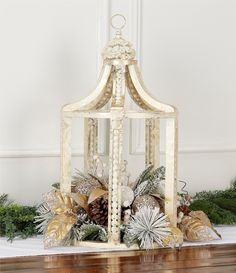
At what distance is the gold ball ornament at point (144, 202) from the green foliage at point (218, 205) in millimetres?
249

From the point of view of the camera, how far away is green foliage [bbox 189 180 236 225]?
159 cm

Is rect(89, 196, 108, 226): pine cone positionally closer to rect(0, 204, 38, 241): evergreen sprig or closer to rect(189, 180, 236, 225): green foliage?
rect(0, 204, 38, 241): evergreen sprig

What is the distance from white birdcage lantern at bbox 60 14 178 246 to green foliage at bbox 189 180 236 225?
24 cm

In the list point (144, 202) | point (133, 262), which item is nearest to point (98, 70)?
point (144, 202)

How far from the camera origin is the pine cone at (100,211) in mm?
1371

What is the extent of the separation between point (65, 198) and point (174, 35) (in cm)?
63

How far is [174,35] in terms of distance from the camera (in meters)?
1.79

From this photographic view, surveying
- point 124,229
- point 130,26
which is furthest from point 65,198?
point 130,26

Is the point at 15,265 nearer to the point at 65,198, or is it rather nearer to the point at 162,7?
the point at 65,198

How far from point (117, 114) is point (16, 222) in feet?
1.13

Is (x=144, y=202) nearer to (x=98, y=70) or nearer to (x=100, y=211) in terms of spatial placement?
(x=100, y=211)

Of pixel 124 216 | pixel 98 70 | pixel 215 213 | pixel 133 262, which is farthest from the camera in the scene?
pixel 98 70

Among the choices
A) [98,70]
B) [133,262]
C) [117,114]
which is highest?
[98,70]

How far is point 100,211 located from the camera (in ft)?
4.50
